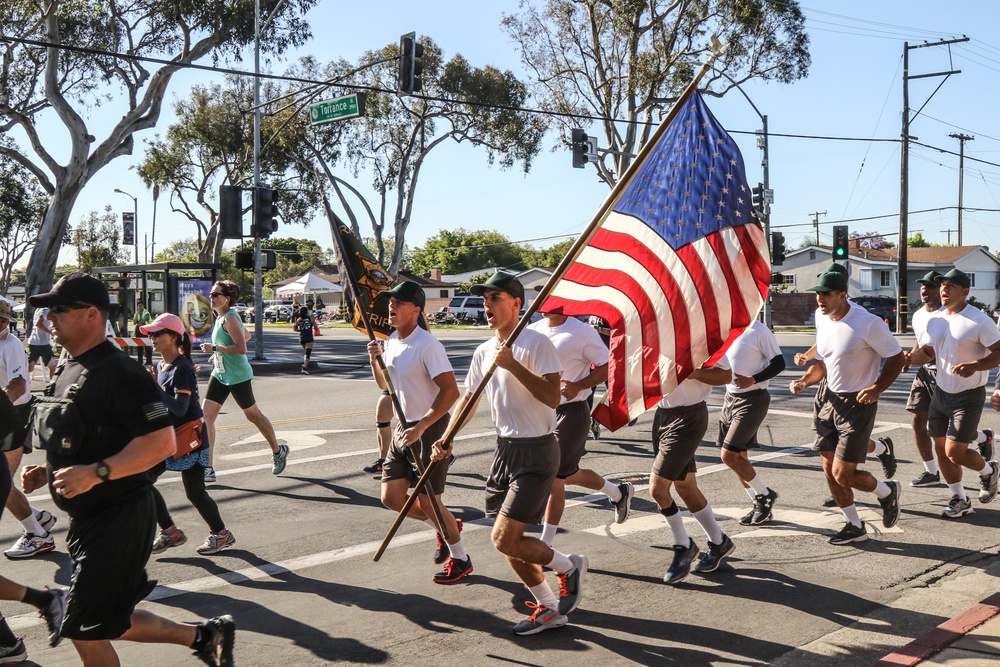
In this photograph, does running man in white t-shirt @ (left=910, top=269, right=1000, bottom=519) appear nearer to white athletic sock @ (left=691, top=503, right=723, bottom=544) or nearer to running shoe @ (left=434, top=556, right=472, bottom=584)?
white athletic sock @ (left=691, top=503, right=723, bottom=544)

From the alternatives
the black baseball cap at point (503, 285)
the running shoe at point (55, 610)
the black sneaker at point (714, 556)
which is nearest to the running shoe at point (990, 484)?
the black sneaker at point (714, 556)

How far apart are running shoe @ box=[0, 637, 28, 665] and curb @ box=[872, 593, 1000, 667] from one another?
4.09 metres

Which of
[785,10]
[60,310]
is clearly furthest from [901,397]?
[785,10]

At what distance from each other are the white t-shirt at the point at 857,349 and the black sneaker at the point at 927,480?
2.67 m

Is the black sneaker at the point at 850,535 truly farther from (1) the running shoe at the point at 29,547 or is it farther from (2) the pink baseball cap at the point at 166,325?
(1) the running shoe at the point at 29,547

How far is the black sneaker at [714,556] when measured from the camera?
604 cm

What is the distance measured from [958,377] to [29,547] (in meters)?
7.07

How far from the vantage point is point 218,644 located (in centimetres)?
408

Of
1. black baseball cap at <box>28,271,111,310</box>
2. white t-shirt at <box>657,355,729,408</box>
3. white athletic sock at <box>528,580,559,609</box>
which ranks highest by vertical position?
black baseball cap at <box>28,271,111,310</box>

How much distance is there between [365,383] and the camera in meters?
19.5

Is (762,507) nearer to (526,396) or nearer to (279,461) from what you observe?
(526,396)

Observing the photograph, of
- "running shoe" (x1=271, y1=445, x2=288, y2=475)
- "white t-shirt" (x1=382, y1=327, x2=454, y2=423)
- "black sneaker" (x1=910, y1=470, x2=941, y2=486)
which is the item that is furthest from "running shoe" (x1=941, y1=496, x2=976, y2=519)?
"running shoe" (x1=271, y1=445, x2=288, y2=475)

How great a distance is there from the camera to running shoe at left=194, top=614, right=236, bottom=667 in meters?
4.07

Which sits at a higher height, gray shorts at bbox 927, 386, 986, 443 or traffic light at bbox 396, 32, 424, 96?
traffic light at bbox 396, 32, 424, 96
